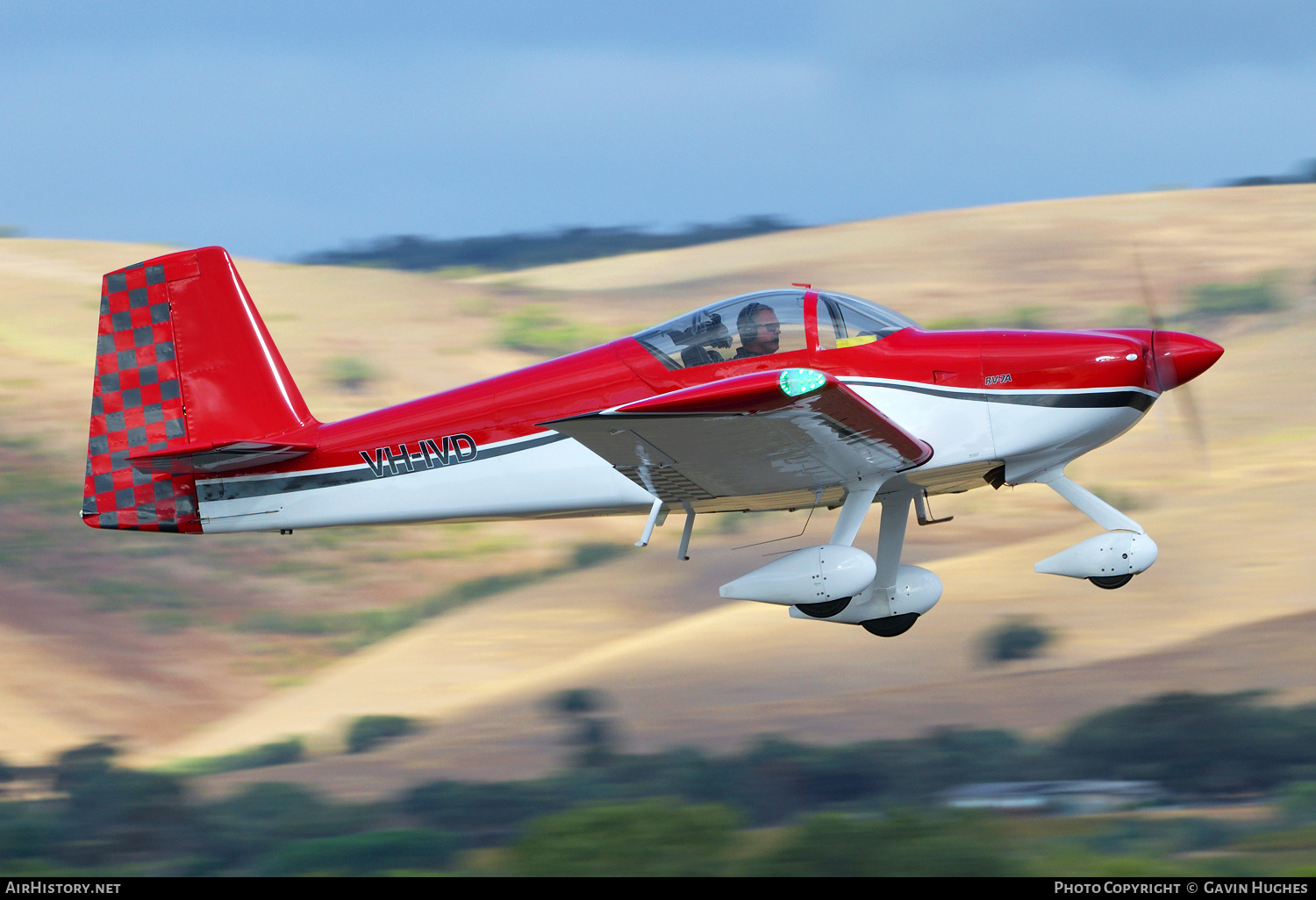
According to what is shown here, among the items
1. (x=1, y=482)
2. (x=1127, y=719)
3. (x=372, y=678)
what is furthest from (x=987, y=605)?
(x=1, y=482)

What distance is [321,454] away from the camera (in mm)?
10109

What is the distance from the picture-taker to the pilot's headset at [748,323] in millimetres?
8781

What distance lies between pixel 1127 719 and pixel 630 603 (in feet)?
35.9

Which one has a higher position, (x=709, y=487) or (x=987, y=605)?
(x=709, y=487)

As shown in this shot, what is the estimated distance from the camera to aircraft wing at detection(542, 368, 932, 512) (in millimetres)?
7297

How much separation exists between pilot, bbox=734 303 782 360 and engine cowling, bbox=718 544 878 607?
4.53 ft

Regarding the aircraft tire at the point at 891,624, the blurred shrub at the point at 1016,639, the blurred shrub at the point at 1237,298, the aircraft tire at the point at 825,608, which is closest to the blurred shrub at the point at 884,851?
the blurred shrub at the point at 1016,639

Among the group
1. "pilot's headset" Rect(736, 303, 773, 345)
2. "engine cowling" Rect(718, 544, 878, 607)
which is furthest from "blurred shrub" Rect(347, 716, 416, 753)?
"pilot's headset" Rect(736, 303, 773, 345)

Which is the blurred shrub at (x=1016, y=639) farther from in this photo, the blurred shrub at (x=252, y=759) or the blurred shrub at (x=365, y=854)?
the blurred shrub at (x=252, y=759)

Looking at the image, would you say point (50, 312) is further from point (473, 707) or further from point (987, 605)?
point (987, 605)

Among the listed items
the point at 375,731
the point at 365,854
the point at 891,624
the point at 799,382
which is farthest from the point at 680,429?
the point at 375,731

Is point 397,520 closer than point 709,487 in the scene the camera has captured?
No

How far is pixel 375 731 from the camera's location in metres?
28.3

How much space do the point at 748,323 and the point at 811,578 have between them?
178 cm
